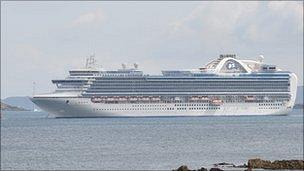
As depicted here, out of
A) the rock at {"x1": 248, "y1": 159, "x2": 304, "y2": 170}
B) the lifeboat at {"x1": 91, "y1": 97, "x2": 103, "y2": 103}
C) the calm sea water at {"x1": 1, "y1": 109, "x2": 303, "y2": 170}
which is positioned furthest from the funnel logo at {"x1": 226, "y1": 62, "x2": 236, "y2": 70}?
the rock at {"x1": 248, "y1": 159, "x2": 304, "y2": 170}

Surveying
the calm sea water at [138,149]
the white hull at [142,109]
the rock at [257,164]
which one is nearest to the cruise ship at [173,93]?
the white hull at [142,109]

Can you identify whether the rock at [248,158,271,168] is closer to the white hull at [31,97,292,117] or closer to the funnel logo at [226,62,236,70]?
the white hull at [31,97,292,117]

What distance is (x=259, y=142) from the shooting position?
76.6m

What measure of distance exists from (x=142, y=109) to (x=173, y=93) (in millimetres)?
5389

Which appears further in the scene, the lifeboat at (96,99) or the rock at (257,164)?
the lifeboat at (96,99)

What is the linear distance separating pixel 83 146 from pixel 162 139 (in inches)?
402

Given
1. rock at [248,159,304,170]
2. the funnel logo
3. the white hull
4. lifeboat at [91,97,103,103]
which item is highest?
the funnel logo

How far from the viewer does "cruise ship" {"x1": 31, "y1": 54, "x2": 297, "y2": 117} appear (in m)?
134

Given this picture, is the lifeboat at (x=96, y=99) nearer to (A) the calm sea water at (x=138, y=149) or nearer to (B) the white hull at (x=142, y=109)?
(B) the white hull at (x=142, y=109)

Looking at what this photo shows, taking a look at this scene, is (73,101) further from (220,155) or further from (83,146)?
(220,155)

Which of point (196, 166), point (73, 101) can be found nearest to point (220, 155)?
point (196, 166)

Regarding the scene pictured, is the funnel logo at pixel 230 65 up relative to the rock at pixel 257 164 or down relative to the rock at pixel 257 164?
up

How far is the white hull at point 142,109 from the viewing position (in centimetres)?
13275

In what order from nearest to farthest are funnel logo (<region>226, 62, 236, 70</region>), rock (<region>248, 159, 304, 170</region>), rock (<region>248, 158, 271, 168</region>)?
1. rock (<region>248, 159, 304, 170</region>)
2. rock (<region>248, 158, 271, 168</region>)
3. funnel logo (<region>226, 62, 236, 70</region>)
